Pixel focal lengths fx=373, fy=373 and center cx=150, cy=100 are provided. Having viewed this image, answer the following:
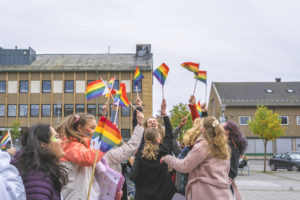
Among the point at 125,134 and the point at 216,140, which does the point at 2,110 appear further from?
the point at 216,140

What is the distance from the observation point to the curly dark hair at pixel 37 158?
2.64m

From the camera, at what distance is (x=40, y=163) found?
268 cm

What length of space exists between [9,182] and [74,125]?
192 centimetres

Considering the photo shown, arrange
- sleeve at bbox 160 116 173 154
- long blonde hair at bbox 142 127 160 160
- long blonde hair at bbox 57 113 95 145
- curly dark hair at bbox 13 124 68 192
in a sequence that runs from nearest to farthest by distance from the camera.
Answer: curly dark hair at bbox 13 124 68 192 → long blonde hair at bbox 57 113 95 145 → long blonde hair at bbox 142 127 160 160 → sleeve at bbox 160 116 173 154

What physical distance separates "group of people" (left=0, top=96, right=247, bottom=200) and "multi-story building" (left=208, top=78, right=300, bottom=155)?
4524cm

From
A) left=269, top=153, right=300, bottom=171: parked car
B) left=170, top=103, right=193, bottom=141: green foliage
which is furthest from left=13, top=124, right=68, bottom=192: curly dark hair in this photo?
left=170, top=103, right=193, bottom=141: green foliage

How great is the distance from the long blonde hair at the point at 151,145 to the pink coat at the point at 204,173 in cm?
97

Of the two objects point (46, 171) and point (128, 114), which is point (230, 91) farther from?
point (46, 171)

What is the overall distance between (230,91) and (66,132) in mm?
53906

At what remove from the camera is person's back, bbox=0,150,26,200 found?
1.89 m

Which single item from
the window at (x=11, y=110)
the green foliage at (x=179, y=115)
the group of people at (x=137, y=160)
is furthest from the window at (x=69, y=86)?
the group of people at (x=137, y=160)

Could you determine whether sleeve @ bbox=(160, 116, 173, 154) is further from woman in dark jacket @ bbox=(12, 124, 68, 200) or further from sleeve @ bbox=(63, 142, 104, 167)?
woman in dark jacket @ bbox=(12, 124, 68, 200)

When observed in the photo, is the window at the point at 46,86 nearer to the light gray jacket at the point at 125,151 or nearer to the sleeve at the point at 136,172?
the sleeve at the point at 136,172

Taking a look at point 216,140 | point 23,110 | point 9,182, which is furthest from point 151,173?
point 23,110
